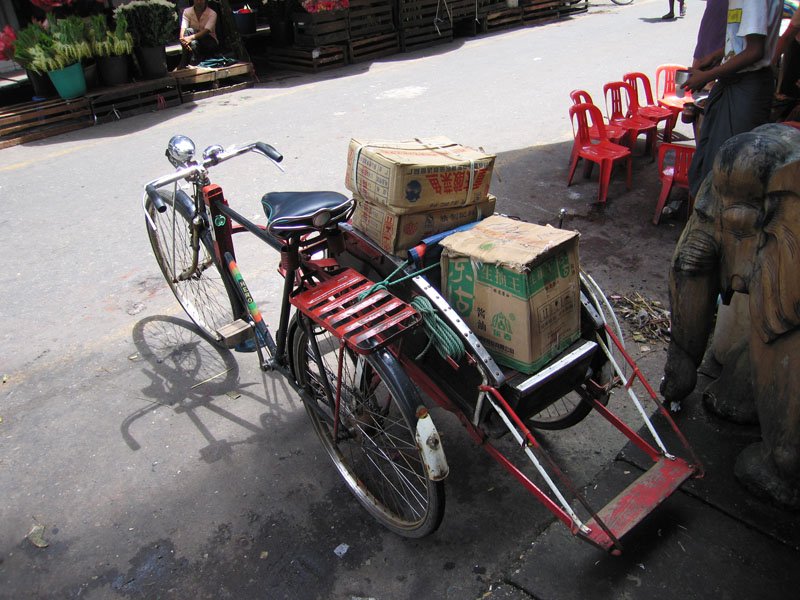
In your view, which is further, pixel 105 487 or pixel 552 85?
pixel 552 85

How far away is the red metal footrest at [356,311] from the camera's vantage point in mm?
2148

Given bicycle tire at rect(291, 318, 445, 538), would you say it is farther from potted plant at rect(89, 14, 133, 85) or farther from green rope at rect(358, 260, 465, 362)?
potted plant at rect(89, 14, 133, 85)

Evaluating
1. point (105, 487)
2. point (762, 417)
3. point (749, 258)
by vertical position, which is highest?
point (749, 258)

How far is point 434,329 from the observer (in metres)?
2.26

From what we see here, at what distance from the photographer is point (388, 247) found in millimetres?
2566

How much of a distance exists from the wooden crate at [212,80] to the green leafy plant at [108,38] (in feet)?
2.79

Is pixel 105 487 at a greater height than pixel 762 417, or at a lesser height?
lesser

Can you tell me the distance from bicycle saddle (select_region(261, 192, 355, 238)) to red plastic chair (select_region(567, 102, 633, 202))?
354 cm

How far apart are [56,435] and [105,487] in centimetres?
57

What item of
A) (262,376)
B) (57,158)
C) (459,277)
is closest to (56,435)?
(262,376)

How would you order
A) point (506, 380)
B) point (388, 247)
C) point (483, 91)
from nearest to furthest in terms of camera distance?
point (506, 380) → point (388, 247) → point (483, 91)

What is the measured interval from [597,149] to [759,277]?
3653 millimetres

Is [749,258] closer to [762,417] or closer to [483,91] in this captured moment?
[762,417]

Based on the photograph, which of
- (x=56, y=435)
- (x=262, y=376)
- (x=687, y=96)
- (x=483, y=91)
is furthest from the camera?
(x=483, y=91)
